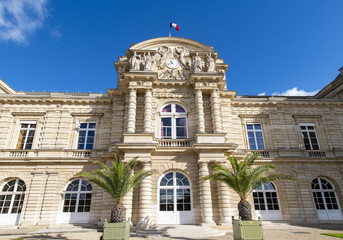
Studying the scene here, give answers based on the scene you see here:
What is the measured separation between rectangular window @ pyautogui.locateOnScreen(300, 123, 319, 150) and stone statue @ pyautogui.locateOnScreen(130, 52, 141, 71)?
1516cm

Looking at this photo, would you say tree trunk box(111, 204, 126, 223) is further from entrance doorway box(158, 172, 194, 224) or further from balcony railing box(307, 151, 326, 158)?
balcony railing box(307, 151, 326, 158)

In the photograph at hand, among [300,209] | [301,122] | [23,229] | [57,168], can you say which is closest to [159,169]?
[57,168]

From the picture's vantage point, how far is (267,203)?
679 inches

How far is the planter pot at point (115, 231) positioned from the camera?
10188mm

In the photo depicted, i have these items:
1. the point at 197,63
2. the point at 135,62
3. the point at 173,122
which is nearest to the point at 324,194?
the point at 173,122

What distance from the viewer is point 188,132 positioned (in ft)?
56.7

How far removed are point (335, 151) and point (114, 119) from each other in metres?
18.2

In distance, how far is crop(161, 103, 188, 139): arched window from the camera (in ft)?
57.1

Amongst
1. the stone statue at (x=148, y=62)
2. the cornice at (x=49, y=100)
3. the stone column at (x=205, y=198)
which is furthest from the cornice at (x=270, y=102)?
the cornice at (x=49, y=100)

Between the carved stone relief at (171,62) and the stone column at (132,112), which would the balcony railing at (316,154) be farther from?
the stone column at (132,112)

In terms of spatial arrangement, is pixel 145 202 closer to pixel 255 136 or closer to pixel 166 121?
pixel 166 121

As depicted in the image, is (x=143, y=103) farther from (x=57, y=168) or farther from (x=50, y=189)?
(x=50, y=189)

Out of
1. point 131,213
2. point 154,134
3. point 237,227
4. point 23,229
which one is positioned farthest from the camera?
point 154,134

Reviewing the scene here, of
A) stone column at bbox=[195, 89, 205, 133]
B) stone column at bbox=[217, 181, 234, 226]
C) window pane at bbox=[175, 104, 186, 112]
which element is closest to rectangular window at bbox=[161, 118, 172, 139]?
window pane at bbox=[175, 104, 186, 112]
